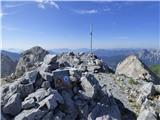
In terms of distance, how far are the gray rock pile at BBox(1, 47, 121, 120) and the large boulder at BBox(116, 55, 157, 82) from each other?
13.7m

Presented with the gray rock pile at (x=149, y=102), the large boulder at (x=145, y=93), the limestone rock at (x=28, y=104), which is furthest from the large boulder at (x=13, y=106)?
the large boulder at (x=145, y=93)

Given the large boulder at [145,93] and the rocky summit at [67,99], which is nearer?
the rocky summit at [67,99]

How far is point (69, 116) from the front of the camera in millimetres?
21422

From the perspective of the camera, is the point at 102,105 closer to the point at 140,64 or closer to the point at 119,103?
the point at 119,103

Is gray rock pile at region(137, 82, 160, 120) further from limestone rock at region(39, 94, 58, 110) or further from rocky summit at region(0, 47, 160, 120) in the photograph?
limestone rock at region(39, 94, 58, 110)

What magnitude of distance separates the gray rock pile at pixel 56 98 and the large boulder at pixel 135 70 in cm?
1372

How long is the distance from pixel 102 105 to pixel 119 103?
2931 millimetres

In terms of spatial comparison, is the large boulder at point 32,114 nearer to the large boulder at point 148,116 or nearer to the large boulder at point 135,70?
the large boulder at point 148,116

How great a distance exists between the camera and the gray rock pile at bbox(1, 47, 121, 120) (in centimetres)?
2073

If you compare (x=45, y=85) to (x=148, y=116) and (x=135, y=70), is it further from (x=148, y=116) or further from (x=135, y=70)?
(x=135, y=70)

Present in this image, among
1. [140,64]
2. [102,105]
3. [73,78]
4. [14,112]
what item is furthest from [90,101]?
[140,64]

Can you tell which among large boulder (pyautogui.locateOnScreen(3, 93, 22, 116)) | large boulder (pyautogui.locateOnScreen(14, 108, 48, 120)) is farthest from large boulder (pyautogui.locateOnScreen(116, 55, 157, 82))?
large boulder (pyautogui.locateOnScreen(3, 93, 22, 116))

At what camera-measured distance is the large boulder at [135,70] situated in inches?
1429

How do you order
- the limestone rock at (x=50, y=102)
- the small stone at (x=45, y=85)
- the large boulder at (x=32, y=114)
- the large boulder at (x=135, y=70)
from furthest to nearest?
the large boulder at (x=135, y=70) → the small stone at (x=45, y=85) → the limestone rock at (x=50, y=102) → the large boulder at (x=32, y=114)
